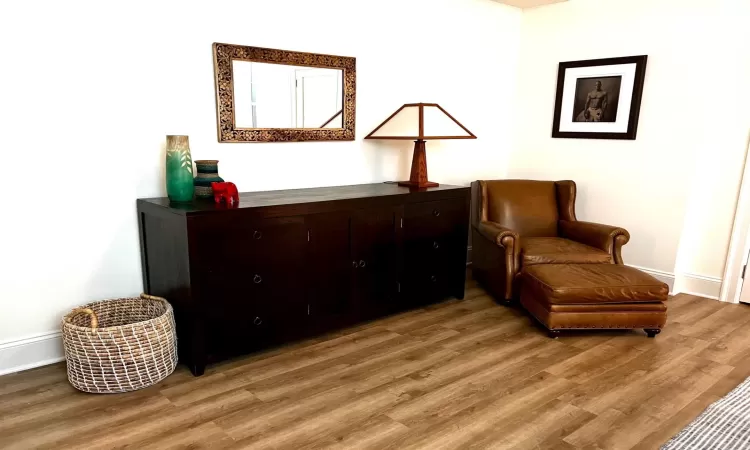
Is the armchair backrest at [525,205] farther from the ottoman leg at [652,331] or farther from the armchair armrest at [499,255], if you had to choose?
the ottoman leg at [652,331]

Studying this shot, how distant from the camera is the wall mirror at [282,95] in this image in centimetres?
283

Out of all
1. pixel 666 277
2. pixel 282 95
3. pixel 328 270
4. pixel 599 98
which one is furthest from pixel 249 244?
pixel 666 277

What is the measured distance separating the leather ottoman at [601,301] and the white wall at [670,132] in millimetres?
1061

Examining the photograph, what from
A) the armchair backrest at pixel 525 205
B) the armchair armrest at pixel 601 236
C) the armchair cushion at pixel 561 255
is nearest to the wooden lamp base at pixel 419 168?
the armchair backrest at pixel 525 205

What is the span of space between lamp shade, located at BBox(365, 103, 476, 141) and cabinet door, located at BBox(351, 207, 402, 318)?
57 cm

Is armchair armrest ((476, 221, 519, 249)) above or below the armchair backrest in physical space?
below

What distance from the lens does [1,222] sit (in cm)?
230

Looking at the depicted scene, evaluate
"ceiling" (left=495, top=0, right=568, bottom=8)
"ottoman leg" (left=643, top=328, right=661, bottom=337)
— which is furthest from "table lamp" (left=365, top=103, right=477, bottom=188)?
"ottoman leg" (left=643, top=328, right=661, bottom=337)

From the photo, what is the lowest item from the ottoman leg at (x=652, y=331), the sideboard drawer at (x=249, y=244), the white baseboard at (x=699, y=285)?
the ottoman leg at (x=652, y=331)

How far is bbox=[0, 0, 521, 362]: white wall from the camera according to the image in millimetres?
2312

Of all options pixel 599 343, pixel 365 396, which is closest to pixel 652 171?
pixel 599 343

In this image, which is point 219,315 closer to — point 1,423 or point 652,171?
point 1,423

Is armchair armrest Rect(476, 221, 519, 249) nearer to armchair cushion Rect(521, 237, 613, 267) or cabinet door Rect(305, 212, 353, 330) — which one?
armchair cushion Rect(521, 237, 613, 267)

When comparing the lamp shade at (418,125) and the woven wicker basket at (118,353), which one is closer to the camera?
the woven wicker basket at (118,353)
